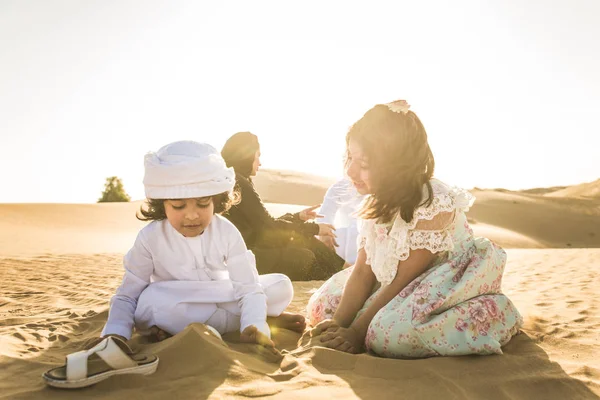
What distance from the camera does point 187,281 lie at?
3.65 metres

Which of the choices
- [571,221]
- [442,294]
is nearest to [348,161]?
[442,294]

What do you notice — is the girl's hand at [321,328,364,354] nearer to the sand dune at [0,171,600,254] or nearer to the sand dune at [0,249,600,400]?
the sand dune at [0,249,600,400]

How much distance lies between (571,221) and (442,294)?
3562cm

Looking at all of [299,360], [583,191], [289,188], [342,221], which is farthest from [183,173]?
[583,191]

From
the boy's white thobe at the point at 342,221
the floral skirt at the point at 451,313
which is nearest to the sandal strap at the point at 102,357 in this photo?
the floral skirt at the point at 451,313

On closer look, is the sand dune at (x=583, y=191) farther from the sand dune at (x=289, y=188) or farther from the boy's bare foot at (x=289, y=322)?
the boy's bare foot at (x=289, y=322)

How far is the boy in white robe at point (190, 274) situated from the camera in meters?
3.45

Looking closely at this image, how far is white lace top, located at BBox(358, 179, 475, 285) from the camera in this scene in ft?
11.1

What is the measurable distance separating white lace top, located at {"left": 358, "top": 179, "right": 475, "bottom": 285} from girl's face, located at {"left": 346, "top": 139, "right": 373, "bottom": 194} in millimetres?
305

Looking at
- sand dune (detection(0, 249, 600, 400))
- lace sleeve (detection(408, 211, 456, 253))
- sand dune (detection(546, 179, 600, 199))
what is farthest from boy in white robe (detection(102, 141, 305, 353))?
sand dune (detection(546, 179, 600, 199))

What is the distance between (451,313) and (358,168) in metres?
1.09

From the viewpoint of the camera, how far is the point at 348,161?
361 centimetres

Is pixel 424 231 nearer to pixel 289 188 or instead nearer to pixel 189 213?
pixel 189 213

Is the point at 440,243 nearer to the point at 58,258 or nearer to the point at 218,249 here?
the point at 218,249
